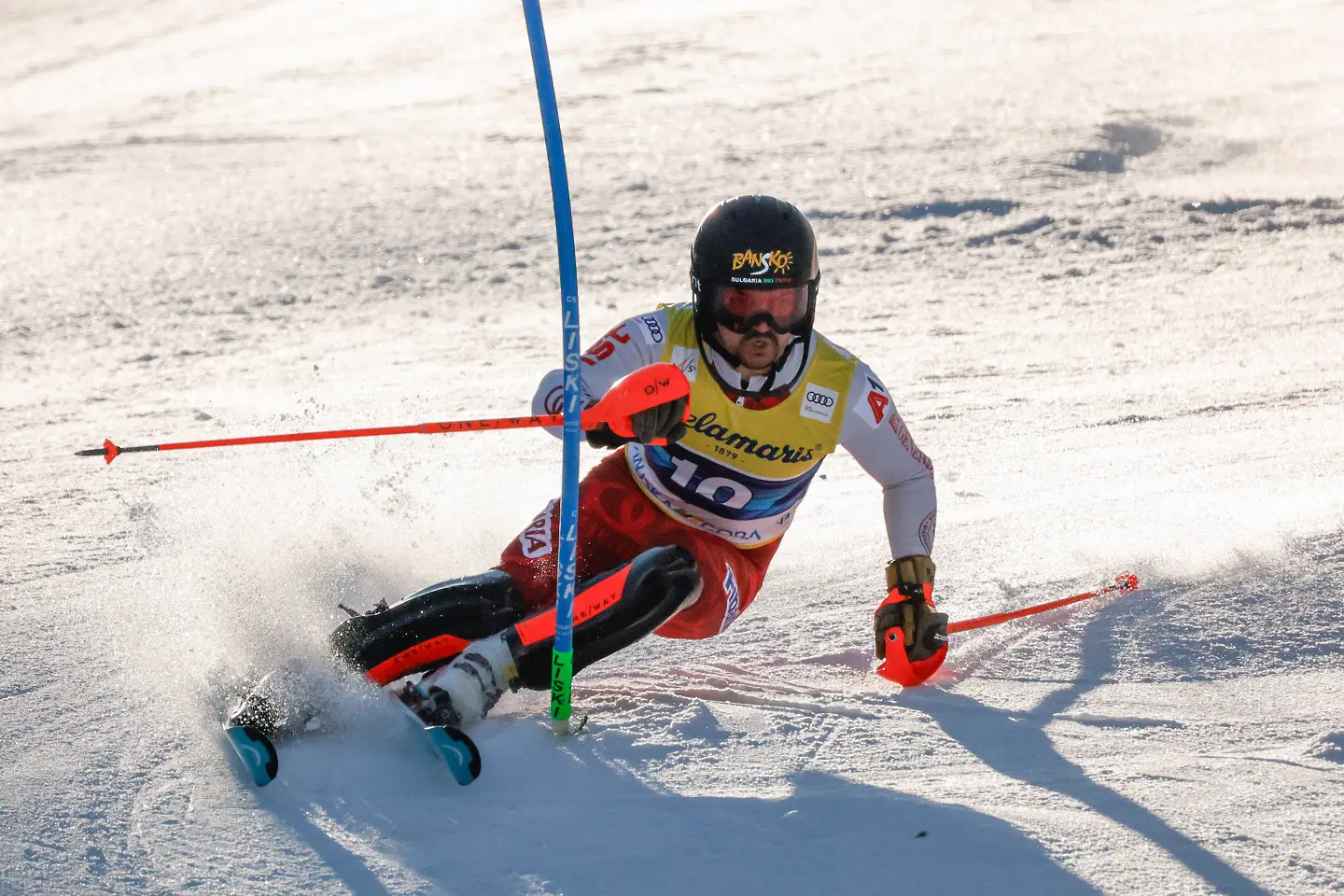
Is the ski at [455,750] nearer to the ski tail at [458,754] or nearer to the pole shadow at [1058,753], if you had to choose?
the ski tail at [458,754]

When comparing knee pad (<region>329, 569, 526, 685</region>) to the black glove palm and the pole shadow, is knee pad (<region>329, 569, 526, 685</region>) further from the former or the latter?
the pole shadow

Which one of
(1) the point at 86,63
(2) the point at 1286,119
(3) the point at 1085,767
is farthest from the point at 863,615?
(1) the point at 86,63

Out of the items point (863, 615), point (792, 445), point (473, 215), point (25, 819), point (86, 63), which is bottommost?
point (863, 615)

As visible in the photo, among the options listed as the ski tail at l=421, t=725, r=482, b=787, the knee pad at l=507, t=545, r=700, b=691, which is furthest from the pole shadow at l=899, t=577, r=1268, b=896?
the ski tail at l=421, t=725, r=482, b=787

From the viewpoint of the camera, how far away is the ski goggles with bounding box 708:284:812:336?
3623 mm

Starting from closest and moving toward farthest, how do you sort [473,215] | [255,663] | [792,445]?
[255,663]
[792,445]
[473,215]

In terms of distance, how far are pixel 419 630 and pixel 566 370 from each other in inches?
36.8

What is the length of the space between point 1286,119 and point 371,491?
1082 cm

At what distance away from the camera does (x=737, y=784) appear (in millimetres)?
2971

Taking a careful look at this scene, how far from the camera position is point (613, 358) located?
12.1 ft

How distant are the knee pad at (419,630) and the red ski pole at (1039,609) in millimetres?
1426

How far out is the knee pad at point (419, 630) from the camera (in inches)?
138

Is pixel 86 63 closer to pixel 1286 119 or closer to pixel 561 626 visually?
pixel 1286 119

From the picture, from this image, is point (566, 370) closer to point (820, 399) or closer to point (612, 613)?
point (612, 613)
